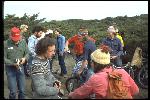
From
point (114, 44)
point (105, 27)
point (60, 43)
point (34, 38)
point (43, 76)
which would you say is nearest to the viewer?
point (43, 76)

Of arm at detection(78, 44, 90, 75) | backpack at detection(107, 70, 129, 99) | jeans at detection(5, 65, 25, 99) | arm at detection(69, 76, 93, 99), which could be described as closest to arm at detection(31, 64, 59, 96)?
arm at detection(69, 76, 93, 99)

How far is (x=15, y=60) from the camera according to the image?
24.2ft

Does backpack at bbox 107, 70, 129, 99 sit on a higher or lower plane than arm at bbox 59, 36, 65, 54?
lower

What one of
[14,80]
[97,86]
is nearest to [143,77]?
[14,80]

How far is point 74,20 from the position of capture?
A: 28.6m

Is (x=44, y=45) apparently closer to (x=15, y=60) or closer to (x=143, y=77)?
(x=15, y=60)

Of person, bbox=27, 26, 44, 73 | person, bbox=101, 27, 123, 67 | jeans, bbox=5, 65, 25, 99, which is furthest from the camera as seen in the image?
person, bbox=27, 26, 44, 73

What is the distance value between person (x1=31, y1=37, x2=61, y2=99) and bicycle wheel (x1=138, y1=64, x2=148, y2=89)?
432 cm

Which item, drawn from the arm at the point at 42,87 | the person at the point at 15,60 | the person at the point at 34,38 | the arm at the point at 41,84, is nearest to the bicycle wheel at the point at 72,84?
the person at the point at 34,38

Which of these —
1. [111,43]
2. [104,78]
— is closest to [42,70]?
[104,78]

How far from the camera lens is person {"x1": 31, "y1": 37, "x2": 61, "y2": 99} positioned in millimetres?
4420

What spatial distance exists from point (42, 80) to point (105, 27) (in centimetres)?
1955

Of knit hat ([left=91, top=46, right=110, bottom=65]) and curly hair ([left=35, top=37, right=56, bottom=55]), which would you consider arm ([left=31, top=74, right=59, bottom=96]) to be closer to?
curly hair ([left=35, top=37, right=56, bottom=55])

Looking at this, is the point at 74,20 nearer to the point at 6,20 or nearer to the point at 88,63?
the point at 6,20
